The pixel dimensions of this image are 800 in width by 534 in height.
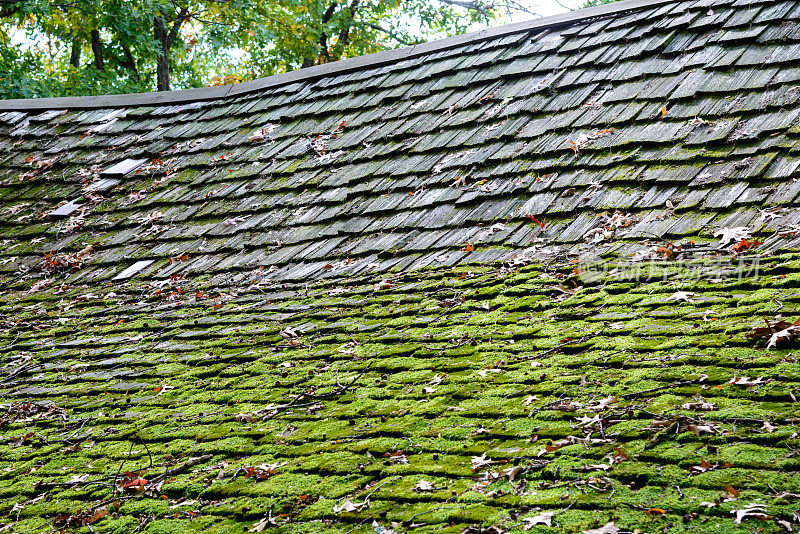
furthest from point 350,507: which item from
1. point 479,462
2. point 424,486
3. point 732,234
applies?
point 732,234

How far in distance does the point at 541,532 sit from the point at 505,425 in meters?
0.79

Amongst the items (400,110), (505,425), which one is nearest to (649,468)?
(505,425)

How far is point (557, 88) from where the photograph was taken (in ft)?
20.0

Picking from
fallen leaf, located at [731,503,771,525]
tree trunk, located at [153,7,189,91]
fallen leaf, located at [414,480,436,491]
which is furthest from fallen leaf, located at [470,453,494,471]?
tree trunk, located at [153,7,189,91]

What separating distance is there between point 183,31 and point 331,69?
75.0 feet

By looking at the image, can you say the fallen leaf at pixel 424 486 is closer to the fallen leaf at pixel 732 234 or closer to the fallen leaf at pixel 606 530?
the fallen leaf at pixel 606 530

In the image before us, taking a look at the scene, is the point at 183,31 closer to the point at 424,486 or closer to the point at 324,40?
the point at 324,40

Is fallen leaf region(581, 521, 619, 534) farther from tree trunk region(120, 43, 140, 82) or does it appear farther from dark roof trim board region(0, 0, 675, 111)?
tree trunk region(120, 43, 140, 82)

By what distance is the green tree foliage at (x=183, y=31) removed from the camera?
1945 cm

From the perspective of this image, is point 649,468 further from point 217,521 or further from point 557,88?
point 557,88

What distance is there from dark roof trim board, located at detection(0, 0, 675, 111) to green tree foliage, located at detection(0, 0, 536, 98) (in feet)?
29.1

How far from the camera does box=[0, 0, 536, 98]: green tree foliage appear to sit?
1945 cm

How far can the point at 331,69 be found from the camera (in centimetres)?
831

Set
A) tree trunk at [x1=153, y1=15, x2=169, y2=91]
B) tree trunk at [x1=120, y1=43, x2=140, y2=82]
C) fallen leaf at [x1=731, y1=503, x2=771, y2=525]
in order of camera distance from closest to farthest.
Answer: fallen leaf at [x1=731, y1=503, x2=771, y2=525], tree trunk at [x1=153, y1=15, x2=169, y2=91], tree trunk at [x1=120, y1=43, x2=140, y2=82]
